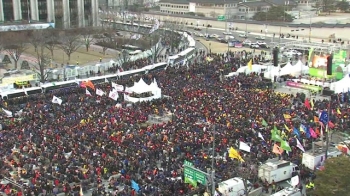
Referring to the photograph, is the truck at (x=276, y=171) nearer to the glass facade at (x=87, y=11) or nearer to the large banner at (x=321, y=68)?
the large banner at (x=321, y=68)

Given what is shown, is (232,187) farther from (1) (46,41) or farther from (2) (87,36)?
(2) (87,36)

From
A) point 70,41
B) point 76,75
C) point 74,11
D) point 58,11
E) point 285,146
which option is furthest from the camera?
point 74,11

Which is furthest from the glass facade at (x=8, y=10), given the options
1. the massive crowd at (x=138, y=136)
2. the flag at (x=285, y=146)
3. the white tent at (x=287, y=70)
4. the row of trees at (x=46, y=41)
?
the flag at (x=285, y=146)

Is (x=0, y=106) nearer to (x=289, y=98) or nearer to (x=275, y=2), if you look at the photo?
(x=289, y=98)

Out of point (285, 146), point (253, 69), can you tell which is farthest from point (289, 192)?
point (253, 69)

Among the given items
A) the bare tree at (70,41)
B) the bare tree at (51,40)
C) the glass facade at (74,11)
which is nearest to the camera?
the bare tree at (70,41)

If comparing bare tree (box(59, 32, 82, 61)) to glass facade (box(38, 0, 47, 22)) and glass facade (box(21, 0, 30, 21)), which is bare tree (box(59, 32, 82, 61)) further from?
glass facade (box(38, 0, 47, 22))

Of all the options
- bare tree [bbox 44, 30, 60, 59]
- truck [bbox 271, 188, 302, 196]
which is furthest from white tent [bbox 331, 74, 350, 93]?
bare tree [bbox 44, 30, 60, 59]

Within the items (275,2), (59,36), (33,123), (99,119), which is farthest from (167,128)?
(275,2)
